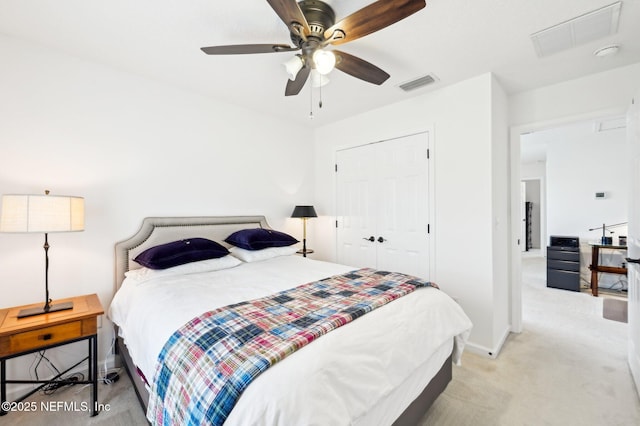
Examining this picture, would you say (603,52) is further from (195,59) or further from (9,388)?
(9,388)

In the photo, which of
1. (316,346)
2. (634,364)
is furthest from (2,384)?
(634,364)

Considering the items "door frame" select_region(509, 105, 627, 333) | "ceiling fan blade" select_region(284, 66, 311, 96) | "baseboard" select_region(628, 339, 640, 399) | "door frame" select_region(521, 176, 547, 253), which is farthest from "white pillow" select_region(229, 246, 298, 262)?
"door frame" select_region(521, 176, 547, 253)

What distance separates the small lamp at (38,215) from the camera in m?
1.78

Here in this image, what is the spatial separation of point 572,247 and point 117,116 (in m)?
6.35

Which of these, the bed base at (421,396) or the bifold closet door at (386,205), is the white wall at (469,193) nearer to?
the bifold closet door at (386,205)

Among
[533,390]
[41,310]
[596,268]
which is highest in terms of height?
[41,310]

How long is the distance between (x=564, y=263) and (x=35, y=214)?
6.41 m

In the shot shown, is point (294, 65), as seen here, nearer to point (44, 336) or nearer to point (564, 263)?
point (44, 336)

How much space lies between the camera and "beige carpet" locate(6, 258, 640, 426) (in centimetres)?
184

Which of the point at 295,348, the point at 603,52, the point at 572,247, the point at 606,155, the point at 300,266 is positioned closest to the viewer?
the point at 295,348

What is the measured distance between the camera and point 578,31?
6.57 ft

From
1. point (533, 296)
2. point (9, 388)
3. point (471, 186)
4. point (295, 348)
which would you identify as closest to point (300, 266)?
point (295, 348)

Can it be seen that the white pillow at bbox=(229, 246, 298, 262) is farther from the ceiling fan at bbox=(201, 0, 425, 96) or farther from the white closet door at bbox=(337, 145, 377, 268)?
the ceiling fan at bbox=(201, 0, 425, 96)

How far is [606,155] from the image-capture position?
16.3 ft
